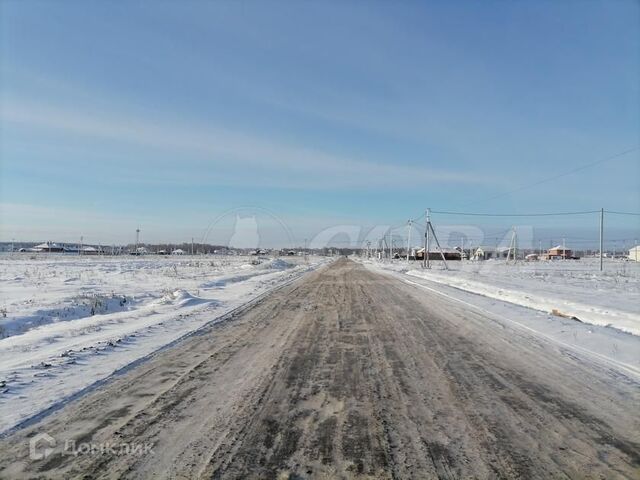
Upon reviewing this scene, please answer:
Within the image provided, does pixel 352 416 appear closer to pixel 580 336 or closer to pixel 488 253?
pixel 580 336

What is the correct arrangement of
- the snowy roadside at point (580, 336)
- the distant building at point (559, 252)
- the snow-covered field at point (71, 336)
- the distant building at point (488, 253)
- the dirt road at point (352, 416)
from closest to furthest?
the dirt road at point (352, 416) < the snow-covered field at point (71, 336) < the snowy roadside at point (580, 336) < the distant building at point (488, 253) < the distant building at point (559, 252)

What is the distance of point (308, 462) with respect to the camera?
3.38 m

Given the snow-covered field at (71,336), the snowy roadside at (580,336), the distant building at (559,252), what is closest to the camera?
the snow-covered field at (71,336)

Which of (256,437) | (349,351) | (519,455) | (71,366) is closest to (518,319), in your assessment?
(349,351)

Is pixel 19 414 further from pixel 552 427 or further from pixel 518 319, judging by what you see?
pixel 518 319

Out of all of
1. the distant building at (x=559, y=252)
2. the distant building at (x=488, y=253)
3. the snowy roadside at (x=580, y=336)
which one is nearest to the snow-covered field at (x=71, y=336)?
the snowy roadside at (x=580, y=336)

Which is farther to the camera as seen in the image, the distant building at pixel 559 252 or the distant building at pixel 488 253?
the distant building at pixel 559 252

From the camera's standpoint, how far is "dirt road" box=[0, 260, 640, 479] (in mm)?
3363

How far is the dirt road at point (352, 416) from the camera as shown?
3363mm

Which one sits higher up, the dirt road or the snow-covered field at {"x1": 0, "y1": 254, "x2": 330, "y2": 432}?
the dirt road

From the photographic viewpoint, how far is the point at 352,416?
14.3 feet

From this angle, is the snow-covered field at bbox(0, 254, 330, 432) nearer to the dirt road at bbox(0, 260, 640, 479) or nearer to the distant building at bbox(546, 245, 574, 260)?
the dirt road at bbox(0, 260, 640, 479)

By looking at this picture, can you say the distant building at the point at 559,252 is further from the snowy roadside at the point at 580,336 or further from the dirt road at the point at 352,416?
the dirt road at the point at 352,416

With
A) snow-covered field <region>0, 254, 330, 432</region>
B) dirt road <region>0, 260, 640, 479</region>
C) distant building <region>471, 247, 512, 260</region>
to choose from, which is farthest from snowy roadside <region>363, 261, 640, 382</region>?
distant building <region>471, 247, 512, 260</region>
